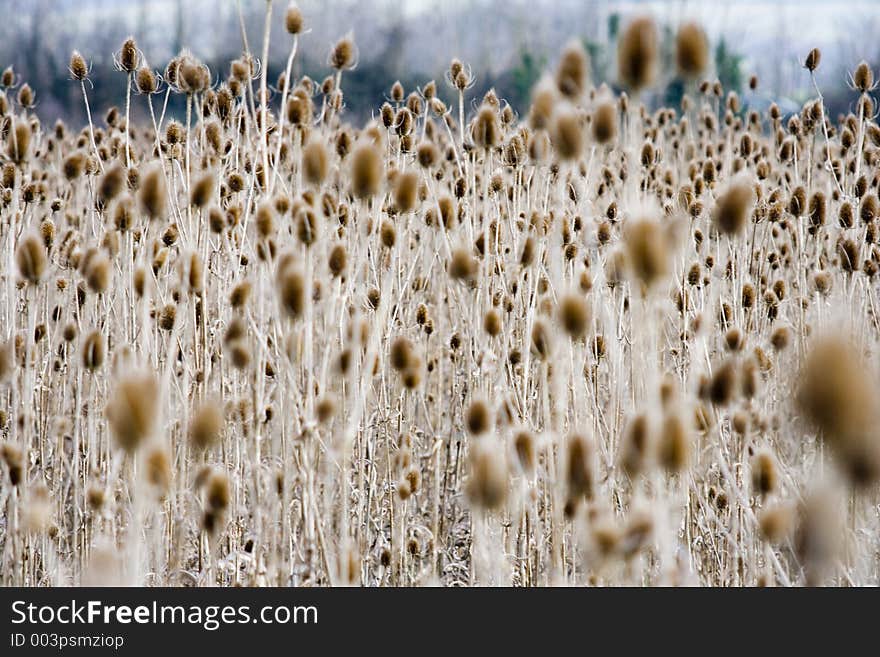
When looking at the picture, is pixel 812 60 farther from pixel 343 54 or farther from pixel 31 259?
pixel 31 259

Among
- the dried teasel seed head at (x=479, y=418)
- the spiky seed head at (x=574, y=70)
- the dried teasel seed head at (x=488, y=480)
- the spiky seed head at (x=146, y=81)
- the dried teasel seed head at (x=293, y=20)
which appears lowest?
the dried teasel seed head at (x=488, y=480)

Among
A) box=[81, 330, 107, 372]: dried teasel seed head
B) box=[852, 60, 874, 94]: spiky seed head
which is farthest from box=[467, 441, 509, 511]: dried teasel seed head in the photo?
box=[852, 60, 874, 94]: spiky seed head

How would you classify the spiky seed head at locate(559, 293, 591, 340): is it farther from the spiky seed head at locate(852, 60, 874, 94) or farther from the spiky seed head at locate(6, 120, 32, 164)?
the spiky seed head at locate(852, 60, 874, 94)

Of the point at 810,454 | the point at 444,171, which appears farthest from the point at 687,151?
the point at 810,454

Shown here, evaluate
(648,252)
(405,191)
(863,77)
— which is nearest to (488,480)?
(648,252)

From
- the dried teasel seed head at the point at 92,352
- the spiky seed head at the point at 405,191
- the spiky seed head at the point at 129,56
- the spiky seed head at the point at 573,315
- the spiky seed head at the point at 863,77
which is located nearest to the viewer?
the spiky seed head at the point at 573,315

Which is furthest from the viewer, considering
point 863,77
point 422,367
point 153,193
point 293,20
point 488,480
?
point 863,77

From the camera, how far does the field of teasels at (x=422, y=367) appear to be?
136 centimetres

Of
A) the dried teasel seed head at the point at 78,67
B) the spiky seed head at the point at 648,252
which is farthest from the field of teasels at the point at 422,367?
the dried teasel seed head at the point at 78,67

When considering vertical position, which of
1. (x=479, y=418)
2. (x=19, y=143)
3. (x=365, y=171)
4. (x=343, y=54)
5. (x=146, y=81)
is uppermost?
(x=146, y=81)

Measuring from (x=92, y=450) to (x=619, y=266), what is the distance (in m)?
1.32

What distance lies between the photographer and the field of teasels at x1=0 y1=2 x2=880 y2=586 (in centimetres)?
136

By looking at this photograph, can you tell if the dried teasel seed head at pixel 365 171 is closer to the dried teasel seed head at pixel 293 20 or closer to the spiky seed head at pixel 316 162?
the spiky seed head at pixel 316 162

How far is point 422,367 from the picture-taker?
7.89 feet
